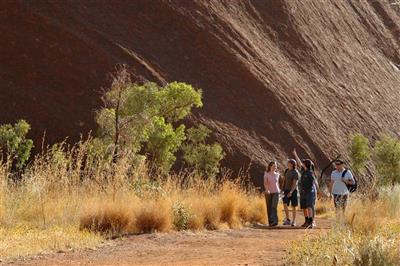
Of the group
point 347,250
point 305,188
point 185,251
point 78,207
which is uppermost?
point 305,188

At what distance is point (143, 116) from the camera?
21.7 m

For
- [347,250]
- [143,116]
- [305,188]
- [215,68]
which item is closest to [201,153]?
[215,68]

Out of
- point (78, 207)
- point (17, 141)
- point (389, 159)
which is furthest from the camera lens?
point (389, 159)

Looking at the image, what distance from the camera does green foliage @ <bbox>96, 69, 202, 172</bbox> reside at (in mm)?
21516

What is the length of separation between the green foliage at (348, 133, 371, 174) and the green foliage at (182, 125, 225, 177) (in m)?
8.94

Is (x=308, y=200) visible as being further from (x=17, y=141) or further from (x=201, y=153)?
(x=17, y=141)

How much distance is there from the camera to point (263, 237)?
43.9 ft

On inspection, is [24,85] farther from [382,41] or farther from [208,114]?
[382,41]

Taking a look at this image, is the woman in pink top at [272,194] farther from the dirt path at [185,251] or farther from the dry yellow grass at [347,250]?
the dry yellow grass at [347,250]

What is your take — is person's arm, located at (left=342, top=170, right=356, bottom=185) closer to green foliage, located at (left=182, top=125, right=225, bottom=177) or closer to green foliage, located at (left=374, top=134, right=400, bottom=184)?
green foliage, located at (left=182, top=125, right=225, bottom=177)

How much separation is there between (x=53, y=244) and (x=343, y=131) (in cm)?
3452

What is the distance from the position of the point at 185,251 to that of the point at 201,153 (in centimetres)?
2060

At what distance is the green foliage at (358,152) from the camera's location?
123 ft

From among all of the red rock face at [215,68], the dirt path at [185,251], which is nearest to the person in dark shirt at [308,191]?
the dirt path at [185,251]
